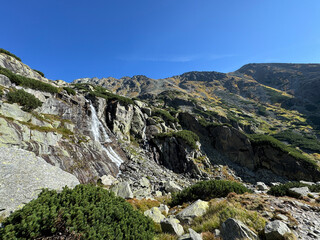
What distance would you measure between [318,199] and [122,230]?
13.6 metres

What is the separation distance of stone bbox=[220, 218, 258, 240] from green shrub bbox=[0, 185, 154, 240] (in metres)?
3.15

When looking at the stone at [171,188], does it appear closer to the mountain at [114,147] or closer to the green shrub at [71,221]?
the mountain at [114,147]

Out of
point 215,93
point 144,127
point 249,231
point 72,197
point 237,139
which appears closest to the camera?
point 249,231

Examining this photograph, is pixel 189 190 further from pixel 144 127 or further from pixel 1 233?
pixel 144 127

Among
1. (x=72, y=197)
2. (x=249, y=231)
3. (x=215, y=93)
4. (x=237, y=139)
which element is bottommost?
(x=237, y=139)

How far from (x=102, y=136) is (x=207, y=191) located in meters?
27.3

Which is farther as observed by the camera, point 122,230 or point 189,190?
point 189,190

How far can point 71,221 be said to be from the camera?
205 inches

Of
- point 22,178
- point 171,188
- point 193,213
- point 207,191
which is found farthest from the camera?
point 171,188

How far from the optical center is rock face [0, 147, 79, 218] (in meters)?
9.59

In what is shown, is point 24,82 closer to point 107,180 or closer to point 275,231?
point 107,180

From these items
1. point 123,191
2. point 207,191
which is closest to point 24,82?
point 123,191

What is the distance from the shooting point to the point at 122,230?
593 cm

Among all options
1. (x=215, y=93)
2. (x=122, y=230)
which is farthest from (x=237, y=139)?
(x=215, y=93)
